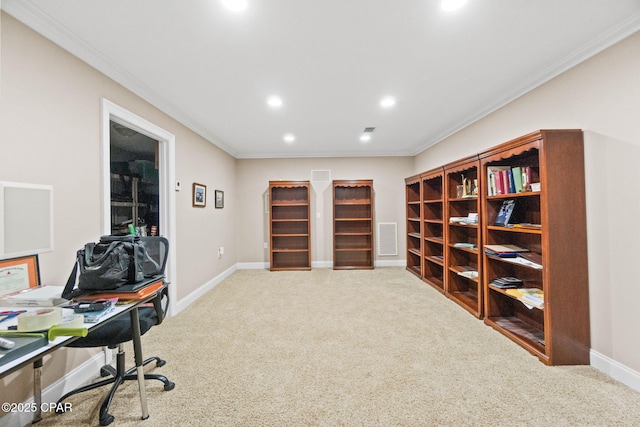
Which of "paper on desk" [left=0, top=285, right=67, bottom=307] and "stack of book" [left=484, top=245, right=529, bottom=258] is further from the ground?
"stack of book" [left=484, top=245, right=529, bottom=258]

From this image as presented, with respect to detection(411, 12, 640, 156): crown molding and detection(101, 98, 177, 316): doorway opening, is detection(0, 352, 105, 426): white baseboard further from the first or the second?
→ detection(411, 12, 640, 156): crown molding

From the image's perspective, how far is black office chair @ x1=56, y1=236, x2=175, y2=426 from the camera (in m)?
1.59

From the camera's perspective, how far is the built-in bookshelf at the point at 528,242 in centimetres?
210

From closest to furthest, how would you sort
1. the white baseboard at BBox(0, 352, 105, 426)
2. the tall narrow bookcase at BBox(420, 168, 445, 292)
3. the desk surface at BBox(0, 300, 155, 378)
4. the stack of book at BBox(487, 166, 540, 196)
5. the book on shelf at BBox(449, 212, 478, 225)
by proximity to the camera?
the desk surface at BBox(0, 300, 155, 378) → the white baseboard at BBox(0, 352, 105, 426) → the stack of book at BBox(487, 166, 540, 196) → the book on shelf at BBox(449, 212, 478, 225) → the tall narrow bookcase at BBox(420, 168, 445, 292)

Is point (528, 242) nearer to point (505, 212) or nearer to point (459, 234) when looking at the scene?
point (505, 212)

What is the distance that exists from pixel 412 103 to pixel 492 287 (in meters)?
2.21

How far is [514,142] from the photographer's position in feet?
7.88

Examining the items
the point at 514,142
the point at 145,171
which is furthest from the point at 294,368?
the point at 145,171

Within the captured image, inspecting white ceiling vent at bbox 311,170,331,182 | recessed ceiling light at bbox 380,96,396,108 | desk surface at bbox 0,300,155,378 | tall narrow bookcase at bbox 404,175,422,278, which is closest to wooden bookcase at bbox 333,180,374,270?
white ceiling vent at bbox 311,170,331,182

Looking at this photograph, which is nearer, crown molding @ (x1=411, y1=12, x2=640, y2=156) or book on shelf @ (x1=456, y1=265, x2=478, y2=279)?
crown molding @ (x1=411, y1=12, x2=640, y2=156)

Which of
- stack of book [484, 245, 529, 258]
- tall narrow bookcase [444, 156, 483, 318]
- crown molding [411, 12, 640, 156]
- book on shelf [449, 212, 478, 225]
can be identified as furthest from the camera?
tall narrow bookcase [444, 156, 483, 318]

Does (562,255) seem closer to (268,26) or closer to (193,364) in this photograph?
(268,26)

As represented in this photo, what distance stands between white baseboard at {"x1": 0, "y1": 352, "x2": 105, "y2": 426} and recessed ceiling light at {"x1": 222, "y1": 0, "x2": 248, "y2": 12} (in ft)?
8.57

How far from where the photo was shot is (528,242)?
2.65 metres
